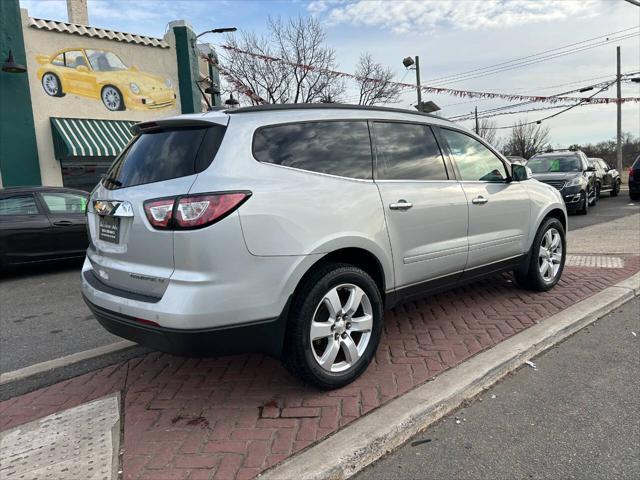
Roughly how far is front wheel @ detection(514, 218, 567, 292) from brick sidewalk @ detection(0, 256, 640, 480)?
427mm

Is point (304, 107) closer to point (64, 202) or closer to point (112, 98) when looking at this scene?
point (64, 202)

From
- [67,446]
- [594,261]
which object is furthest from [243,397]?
[594,261]

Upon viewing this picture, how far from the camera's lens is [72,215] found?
311 inches

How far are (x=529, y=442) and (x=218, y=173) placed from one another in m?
2.22

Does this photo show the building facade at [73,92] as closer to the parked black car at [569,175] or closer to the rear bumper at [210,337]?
the parked black car at [569,175]

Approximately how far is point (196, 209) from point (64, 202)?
21.0 feet

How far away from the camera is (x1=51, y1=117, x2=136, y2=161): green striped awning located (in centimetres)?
1400

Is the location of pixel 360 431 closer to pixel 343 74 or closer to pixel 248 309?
pixel 248 309

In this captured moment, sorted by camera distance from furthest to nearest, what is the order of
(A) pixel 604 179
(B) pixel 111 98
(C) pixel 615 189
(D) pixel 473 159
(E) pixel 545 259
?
(C) pixel 615 189, (A) pixel 604 179, (B) pixel 111 98, (E) pixel 545 259, (D) pixel 473 159

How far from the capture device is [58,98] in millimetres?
14406

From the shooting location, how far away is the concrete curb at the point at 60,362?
12.2ft

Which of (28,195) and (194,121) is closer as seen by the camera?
(194,121)


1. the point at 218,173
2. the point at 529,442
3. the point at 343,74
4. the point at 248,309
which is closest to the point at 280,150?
the point at 218,173

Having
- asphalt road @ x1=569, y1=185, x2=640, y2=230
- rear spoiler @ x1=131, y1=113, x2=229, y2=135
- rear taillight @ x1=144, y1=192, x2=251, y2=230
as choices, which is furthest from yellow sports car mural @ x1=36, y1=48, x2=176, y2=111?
rear taillight @ x1=144, y1=192, x2=251, y2=230
